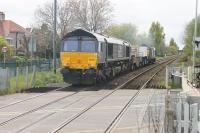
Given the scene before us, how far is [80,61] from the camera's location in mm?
31984

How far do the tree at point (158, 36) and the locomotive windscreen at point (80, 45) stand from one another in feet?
393

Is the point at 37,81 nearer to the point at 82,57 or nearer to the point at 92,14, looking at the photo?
the point at 82,57

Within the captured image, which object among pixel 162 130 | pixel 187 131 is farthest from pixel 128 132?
pixel 187 131

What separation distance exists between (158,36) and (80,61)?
126742 millimetres

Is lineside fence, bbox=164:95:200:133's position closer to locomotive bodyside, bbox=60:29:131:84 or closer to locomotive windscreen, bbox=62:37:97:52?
locomotive bodyside, bbox=60:29:131:84

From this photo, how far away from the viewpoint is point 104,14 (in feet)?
270

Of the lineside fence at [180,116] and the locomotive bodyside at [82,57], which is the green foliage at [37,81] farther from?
the lineside fence at [180,116]

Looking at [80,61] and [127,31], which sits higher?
[127,31]

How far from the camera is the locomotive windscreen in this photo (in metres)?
32.2

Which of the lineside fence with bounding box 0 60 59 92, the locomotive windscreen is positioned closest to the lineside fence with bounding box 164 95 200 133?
the lineside fence with bounding box 0 60 59 92

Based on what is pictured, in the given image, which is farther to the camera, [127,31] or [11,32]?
[127,31]

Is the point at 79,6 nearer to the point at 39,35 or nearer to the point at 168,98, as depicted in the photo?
the point at 39,35

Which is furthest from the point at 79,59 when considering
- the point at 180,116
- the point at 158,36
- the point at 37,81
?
the point at 158,36

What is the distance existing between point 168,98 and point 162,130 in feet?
2.67
